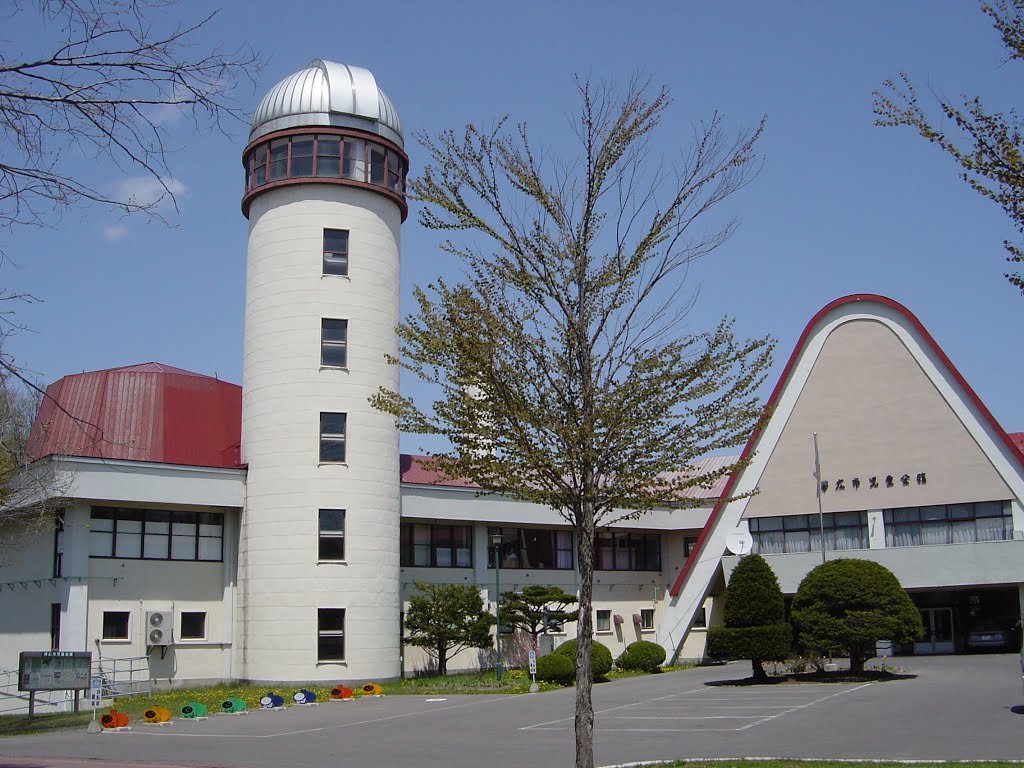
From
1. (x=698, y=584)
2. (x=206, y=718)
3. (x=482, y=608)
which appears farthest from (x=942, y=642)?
(x=206, y=718)

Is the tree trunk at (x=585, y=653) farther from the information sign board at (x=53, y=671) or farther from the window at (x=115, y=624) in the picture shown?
the window at (x=115, y=624)

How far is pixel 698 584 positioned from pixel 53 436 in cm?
2378

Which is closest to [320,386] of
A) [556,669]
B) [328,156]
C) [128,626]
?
[328,156]

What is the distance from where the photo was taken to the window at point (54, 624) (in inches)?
1220

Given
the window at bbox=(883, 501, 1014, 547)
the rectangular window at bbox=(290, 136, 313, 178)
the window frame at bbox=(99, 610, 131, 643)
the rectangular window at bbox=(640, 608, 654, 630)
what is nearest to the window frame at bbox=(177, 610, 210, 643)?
the window frame at bbox=(99, 610, 131, 643)

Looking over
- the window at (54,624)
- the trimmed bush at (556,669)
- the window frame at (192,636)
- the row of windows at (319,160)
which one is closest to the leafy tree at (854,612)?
the trimmed bush at (556,669)

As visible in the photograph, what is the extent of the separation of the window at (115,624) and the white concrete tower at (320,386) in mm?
3452

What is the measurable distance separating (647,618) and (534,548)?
731 cm

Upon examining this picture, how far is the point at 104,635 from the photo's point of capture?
3123cm

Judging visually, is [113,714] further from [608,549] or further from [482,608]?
[608,549]

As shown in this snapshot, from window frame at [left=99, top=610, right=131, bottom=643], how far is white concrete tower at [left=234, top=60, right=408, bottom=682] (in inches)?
132

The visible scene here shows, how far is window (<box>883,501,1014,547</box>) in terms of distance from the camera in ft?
117

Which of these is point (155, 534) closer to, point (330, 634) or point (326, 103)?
point (330, 634)

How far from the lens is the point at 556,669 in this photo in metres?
31.5
